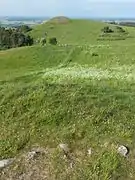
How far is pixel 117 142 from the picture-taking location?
10750 millimetres

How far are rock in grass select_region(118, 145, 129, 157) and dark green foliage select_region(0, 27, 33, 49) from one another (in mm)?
49780

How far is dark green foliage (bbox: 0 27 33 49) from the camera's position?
196ft

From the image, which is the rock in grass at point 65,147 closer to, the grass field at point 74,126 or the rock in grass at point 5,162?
the grass field at point 74,126

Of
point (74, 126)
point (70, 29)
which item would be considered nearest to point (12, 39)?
point (70, 29)

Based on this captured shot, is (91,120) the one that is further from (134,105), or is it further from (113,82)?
(113,82)

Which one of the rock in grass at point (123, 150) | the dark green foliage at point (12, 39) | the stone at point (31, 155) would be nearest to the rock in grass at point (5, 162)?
the stone at point (31, 155)

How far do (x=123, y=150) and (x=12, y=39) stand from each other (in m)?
52.8

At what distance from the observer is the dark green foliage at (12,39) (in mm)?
59791

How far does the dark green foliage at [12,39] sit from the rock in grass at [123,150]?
4978 centimetres

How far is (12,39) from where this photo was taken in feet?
201

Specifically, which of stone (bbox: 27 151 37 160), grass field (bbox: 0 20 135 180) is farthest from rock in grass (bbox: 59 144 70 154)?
stone (bbox: 27 151 37 160)

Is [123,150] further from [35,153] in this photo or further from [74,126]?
[35,153]

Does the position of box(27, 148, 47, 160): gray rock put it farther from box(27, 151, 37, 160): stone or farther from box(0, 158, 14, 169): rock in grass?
box(0, 158, 14, 169): rock in grass

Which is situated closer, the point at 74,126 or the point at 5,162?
the point at 5,162
